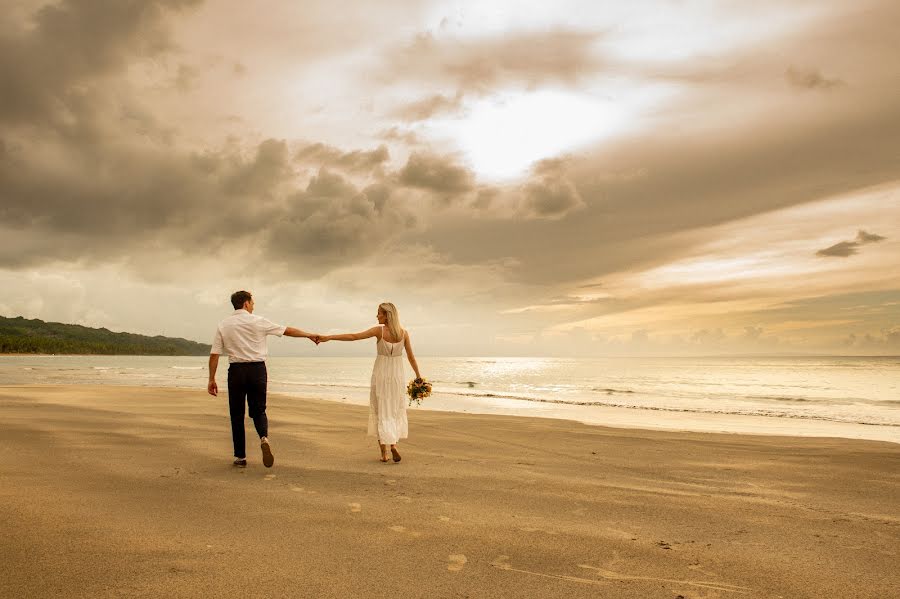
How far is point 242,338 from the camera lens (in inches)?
317

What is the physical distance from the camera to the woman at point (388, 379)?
29.3 feet

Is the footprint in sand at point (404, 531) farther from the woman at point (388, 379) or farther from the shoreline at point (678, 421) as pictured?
the shoreline at point (678, 421)

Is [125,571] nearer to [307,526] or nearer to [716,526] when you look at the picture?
[307,526]

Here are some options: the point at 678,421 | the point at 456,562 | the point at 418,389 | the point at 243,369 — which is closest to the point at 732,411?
the point at 678,421

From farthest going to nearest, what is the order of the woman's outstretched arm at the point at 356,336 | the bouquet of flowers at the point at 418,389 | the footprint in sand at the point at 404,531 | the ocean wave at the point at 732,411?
the ocean wave at the point at 732,411, the bouquet of flowers at the point at 418,389, the woman's outstretched arm at the point at 356,336, the footprint in sand at the point at 404,531

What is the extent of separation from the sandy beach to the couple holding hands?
587 millimetres

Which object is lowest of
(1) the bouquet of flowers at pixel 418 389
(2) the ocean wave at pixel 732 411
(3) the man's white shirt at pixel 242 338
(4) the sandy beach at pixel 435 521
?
(2) the ocean wave at pixel 732 411

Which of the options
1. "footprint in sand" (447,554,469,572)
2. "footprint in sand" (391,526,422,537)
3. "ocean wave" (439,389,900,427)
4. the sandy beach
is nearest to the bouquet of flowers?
the sandy beach

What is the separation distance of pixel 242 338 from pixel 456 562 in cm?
507

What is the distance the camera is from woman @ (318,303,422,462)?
352 inches

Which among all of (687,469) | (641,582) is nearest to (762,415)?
(687,469)

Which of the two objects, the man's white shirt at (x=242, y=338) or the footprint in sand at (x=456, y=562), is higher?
the man's white shirt at (x=242, y=338)

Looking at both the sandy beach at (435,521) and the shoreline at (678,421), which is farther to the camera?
the shoreline at (678,421)

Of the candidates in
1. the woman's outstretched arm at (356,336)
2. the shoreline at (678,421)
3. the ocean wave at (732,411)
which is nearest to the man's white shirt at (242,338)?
the woman's outstretched arm at (356,336)
